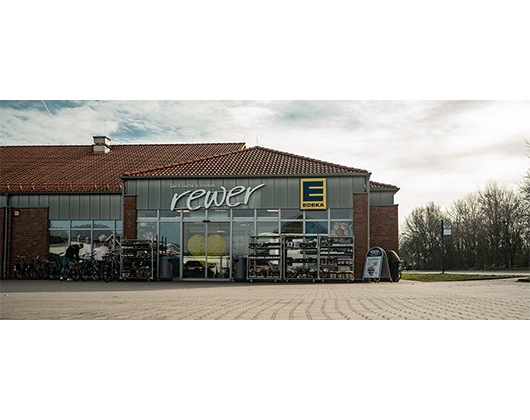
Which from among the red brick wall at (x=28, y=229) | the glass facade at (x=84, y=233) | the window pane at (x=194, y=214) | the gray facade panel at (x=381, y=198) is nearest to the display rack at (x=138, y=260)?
the window pane at (x=194, y=214)

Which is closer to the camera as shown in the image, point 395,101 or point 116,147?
point 395,101

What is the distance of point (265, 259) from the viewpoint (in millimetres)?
17109

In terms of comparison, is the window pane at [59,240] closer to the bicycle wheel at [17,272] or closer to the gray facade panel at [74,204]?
the gray facade panel at [74,204]

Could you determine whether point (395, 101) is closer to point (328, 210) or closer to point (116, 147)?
point (328, 210)

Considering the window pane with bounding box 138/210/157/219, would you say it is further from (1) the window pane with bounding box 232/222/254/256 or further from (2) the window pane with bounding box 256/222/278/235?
(2) the window pane with bounding box 256/222/278/235

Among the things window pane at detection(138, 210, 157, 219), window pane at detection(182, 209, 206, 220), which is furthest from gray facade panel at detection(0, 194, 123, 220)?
window pane at detection(182, 209, 206, 220)

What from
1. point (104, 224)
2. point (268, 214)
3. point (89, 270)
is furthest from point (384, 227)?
point (89, 270)

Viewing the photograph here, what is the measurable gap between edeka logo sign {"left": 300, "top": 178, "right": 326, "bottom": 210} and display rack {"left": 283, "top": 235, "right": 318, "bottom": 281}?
0.98 meters

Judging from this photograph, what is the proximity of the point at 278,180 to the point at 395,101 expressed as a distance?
975cm
